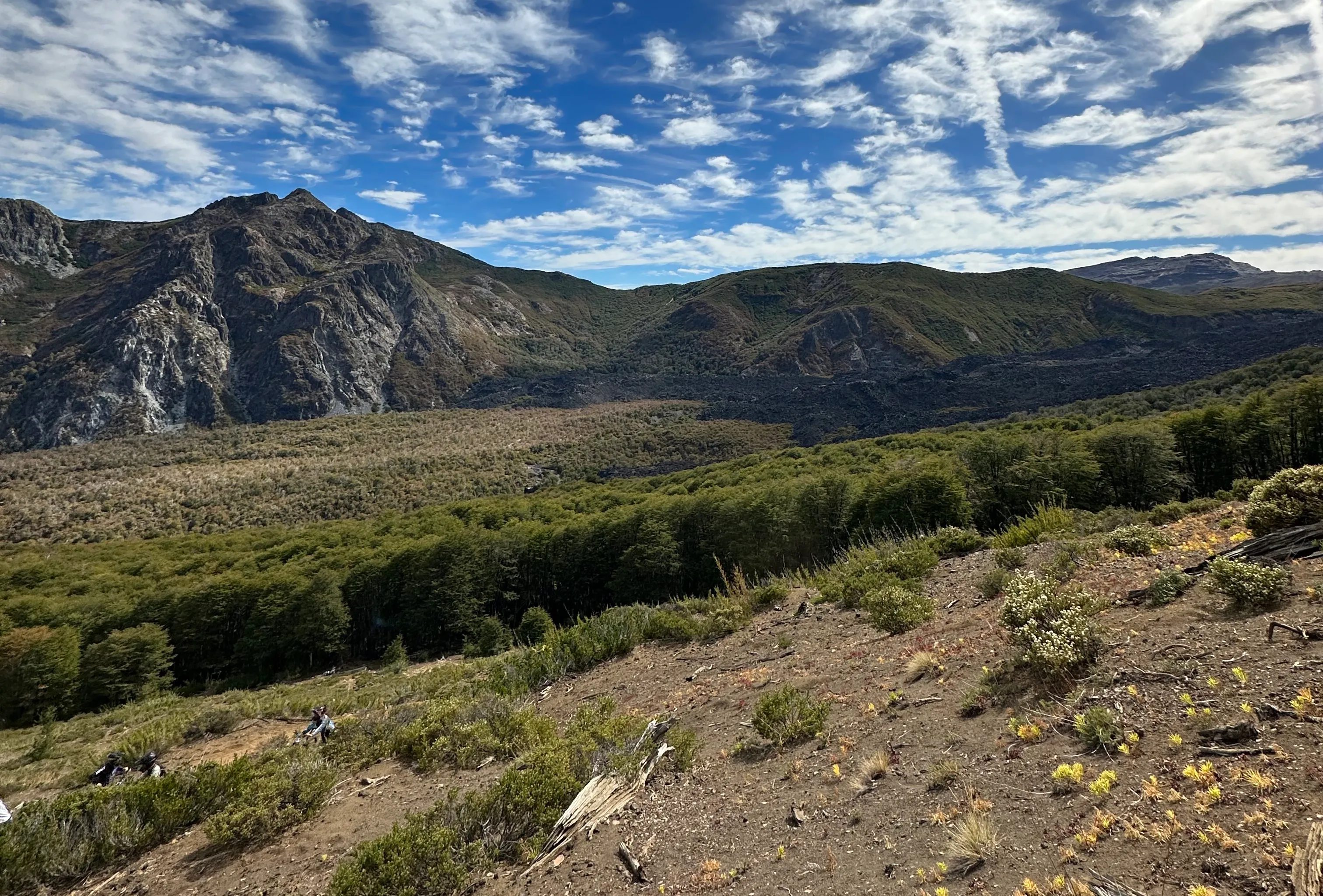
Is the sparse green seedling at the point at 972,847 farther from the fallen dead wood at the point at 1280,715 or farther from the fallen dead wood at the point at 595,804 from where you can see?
the fallen dead wood at the point at 595,804

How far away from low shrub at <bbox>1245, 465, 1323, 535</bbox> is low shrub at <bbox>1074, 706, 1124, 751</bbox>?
539 cm

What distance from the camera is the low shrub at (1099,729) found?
178 inches

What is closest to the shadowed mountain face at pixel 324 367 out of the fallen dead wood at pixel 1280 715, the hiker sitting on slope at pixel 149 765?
the hiker sitting on slope at pixel 149 765

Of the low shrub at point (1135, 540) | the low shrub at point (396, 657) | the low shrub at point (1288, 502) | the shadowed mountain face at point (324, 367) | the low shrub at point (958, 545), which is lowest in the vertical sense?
the low shrub at point (396, 657)

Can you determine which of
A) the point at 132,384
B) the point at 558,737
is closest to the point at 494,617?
the point at 558,737

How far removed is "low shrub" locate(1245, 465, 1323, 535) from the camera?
761cm

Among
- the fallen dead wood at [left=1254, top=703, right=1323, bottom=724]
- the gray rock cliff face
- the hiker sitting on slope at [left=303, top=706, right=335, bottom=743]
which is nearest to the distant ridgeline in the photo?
the hiker sitting on slope at [left=303, top=706, right=335, bottom=743]

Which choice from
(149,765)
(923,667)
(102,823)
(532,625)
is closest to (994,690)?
(923,667)

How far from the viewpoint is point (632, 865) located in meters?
5.21

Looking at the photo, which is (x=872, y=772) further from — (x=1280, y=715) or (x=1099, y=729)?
(x=1280, y=715)

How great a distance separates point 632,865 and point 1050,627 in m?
5.10

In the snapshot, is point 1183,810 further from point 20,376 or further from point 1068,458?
point 20,376

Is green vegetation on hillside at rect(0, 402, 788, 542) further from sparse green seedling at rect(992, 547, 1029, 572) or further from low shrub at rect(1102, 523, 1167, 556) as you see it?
low shrub at rect(1102, 523, 1167, 556)

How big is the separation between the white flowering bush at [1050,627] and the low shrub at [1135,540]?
9.23ft
